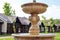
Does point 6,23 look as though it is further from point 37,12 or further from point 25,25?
point 37,12

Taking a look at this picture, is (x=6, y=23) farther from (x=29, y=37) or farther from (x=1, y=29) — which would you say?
(x=29, y=37)

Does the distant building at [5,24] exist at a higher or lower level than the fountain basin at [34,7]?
lower

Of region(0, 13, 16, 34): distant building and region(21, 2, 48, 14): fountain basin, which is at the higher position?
region(21, 2, 48, 14): fountain basin

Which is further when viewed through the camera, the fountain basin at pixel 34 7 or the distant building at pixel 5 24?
the distant building at pixel 5 24

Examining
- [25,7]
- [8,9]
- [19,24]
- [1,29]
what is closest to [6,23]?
[1,29]

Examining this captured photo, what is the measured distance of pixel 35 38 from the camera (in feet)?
30.5

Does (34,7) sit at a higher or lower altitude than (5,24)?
higher

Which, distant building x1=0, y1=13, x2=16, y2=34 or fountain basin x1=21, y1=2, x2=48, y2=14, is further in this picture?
distant building x1=0, y1=13, x2=16, y2=34

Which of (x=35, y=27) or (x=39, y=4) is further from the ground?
(x=39, y=4)

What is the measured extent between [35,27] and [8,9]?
175ft

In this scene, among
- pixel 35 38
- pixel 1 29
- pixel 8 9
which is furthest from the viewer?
pixel 8 9

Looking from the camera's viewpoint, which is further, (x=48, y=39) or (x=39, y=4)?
(x=39, y=4)

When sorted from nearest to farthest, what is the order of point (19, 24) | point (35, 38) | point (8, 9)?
point (35, 38), point (19, 24), point (8, 9)

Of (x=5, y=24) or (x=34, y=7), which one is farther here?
(x=5, y=24)
